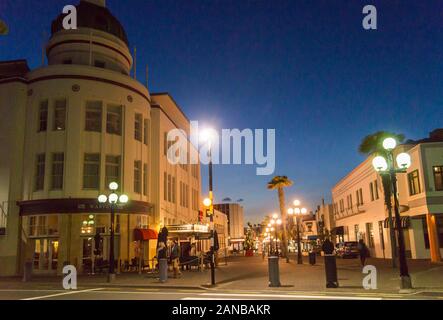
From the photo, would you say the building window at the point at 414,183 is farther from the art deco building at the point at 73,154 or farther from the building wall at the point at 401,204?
the art deco building at the point at 73,154

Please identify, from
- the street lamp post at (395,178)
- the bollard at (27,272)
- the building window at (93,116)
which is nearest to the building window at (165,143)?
the building window at (93,116)

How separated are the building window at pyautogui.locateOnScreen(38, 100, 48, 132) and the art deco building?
0.07 metres

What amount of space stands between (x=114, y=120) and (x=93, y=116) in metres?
1.56

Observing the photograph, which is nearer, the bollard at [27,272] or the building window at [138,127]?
the bollard at [27,272]

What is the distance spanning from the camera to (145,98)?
3409cm

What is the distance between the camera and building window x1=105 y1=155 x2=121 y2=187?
98.5ft

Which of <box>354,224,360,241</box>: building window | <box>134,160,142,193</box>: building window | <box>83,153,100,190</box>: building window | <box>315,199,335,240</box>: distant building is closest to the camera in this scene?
<box>83,153,100,190</box>: building window

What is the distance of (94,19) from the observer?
1305 inches

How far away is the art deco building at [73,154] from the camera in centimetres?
2767

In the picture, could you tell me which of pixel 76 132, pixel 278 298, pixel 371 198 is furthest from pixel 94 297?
pixel 371 198

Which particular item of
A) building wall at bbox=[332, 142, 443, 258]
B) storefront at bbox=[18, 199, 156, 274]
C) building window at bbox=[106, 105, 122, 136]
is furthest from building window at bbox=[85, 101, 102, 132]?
building wall at bbox=[332, 142, 443, 258]

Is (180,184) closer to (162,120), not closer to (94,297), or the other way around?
(162,120)

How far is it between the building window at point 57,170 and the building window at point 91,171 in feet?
4.91

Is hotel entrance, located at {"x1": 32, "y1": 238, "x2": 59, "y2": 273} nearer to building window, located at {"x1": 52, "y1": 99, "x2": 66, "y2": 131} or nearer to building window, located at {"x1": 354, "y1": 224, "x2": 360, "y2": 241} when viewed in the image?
building window, located at {"x1": 52, "y1": 99, "x2": 66, "y2": 131}
